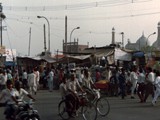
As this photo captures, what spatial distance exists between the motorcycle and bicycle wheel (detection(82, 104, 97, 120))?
3250 mm

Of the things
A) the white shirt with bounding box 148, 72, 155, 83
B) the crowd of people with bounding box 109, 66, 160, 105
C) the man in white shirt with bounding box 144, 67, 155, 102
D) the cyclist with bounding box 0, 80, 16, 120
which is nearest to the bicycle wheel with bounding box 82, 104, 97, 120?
the cyclist with bounding box 0, 80, 16, 120

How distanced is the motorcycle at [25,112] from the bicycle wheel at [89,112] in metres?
3.25

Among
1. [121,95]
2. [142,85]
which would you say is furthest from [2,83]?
[142,85]

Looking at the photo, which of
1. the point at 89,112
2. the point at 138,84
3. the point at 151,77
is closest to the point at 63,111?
the point at 89,112

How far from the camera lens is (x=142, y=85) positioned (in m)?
19.2

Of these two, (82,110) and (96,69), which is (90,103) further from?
(96,69)

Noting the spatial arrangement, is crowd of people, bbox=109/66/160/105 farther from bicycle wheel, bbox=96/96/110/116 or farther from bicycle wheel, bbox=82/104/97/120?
bicycle wheel, bbox=82/104/97/120

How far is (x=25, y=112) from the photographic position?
9375mm

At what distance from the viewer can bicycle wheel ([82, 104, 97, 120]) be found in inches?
491

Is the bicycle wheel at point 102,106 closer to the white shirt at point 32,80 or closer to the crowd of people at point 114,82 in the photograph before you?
the crowd of people at point 114,82

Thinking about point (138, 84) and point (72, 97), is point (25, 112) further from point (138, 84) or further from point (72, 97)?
point (138, 84)

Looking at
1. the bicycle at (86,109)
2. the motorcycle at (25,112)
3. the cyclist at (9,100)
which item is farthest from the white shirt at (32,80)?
the motorcycle at (25,112)

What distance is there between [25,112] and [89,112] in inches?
143

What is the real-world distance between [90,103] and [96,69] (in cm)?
1623
